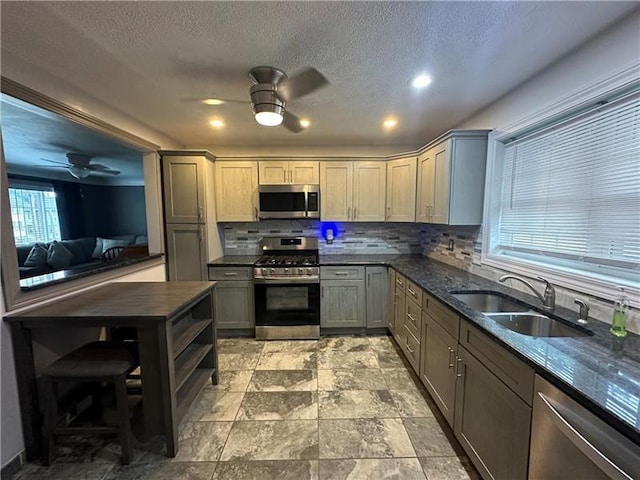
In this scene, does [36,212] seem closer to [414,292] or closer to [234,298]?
[234,298]

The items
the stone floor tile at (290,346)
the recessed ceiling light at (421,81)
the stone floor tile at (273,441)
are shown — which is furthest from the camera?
the stone floor tile at (290,346)

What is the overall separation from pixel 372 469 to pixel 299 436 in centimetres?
51

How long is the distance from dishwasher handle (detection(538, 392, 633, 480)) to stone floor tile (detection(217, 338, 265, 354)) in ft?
8.40

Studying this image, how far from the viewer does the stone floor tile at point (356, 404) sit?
1944 millimetres

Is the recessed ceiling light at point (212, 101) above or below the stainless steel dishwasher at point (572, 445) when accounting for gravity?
above

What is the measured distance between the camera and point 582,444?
0.82m

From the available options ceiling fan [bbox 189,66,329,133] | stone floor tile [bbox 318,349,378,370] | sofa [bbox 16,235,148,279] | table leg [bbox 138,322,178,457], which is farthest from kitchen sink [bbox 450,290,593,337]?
sofa [bbox 16,235,148,279]

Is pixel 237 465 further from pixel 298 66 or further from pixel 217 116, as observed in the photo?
pixel 217 116

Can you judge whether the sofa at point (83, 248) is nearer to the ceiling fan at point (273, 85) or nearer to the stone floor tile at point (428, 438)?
the ceiling fan at point (273, 85)

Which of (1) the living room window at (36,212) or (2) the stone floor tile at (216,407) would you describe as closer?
(2) the stone floor tile at (216,407)

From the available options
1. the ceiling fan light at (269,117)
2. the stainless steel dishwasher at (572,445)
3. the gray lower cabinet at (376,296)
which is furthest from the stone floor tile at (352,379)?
the ceiling fan light at (269,117)

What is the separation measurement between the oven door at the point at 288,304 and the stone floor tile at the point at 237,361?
406 millimetres

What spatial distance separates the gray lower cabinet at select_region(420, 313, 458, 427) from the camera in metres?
1.69

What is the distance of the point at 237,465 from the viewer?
1551 millimetres
